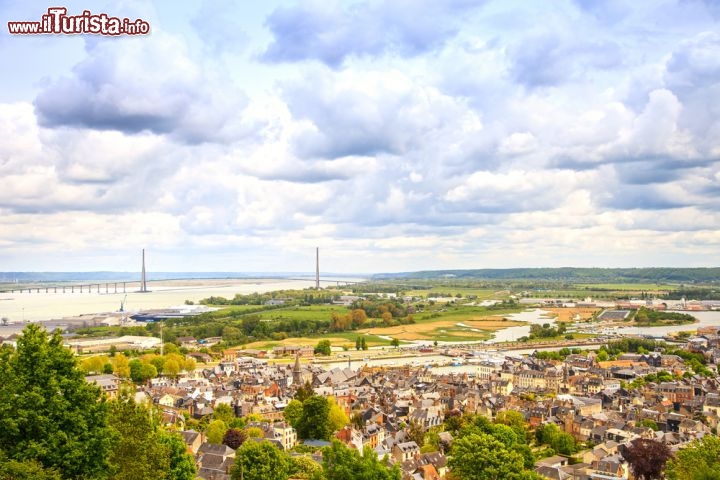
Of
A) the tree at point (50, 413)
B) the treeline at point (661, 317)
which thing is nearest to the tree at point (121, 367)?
the tree at point (50, 413)

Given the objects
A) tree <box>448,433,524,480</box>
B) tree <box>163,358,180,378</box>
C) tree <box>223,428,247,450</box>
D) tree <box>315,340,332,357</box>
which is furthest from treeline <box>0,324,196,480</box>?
tree <box>315,340,332,357</box>

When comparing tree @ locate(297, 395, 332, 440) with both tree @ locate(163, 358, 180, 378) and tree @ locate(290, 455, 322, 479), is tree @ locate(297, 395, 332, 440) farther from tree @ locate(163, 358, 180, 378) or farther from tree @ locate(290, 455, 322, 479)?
tree @ locate(163, 358, 180, 378)

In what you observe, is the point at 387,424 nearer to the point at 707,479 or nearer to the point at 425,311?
the point at 707,479

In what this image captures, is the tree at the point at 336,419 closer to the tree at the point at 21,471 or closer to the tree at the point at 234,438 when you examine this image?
the tree at the point at 234,438

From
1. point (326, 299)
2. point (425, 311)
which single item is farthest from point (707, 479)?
point (326, 299)

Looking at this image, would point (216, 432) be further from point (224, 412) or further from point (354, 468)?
point (354, 468)

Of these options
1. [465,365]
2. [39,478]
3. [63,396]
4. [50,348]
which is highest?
[50,348]

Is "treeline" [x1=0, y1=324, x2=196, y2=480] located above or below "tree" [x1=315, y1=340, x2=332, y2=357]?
above
